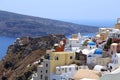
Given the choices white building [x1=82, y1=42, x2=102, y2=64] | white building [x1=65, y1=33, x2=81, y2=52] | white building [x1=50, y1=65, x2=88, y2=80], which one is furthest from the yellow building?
white building [x1=65, y1=33, x2=81, y2=52]

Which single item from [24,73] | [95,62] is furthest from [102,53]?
[24,73]

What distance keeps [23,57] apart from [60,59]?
2471 cm

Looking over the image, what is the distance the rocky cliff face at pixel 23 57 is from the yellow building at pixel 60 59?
30.1 ft

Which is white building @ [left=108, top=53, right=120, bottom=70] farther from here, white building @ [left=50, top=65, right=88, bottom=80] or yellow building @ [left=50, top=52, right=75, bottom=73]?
yellow building @ [left=50, top=52, right=75, bottom=73]

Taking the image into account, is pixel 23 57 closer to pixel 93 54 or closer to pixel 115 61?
pixel 93 54

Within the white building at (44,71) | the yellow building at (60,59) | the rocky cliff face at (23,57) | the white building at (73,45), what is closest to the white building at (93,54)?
the yellow building at (60,59)

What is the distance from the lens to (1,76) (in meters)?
62.4

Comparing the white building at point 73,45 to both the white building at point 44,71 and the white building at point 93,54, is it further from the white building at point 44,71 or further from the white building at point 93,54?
the white building at point 44,71

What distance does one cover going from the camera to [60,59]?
142 ft

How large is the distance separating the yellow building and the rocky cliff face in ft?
30.1

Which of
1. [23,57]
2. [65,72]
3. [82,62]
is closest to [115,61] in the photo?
[82,62]

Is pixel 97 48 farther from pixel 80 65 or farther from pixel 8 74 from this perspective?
pixel 8 74

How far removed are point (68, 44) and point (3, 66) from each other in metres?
15.2

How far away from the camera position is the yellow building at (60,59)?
42.4 m
